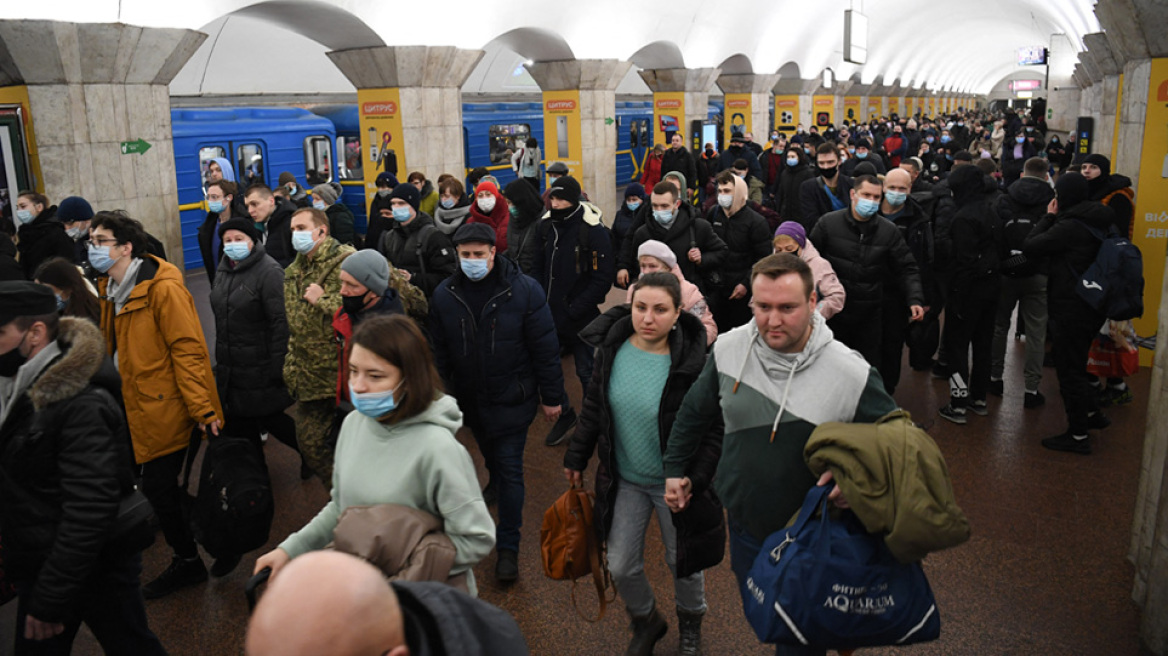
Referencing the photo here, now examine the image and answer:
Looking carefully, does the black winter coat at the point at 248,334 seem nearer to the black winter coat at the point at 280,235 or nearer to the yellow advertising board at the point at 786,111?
the black winter coat at the point at 280,235

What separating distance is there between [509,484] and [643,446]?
3.83ft

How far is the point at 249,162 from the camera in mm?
14117

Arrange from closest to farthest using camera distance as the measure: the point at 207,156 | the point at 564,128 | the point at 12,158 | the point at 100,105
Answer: the point at 12,158 → the point at 100,105 → the point at 207,156 → the point at 564,128

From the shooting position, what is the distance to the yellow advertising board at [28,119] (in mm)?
8188

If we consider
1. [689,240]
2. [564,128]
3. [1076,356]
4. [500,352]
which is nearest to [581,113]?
[564,128]

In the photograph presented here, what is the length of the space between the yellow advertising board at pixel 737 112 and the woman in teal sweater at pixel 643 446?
2000 cm

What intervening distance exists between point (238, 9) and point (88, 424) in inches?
333

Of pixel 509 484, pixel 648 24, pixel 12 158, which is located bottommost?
pixel 509 484

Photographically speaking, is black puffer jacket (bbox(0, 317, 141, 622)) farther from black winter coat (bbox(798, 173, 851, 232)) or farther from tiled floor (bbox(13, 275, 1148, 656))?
black winter coat (bbox(798, 173, 851, 232))

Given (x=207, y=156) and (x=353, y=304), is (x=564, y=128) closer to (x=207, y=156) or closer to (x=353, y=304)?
(x=207, y=156)

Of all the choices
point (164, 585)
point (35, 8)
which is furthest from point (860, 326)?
point (35, 8)

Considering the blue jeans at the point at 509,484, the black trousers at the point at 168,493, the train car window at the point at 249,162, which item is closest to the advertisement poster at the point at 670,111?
the train car window at the point at 249,162

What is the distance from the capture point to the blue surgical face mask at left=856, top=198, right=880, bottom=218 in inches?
220

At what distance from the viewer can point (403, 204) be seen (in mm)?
6309
